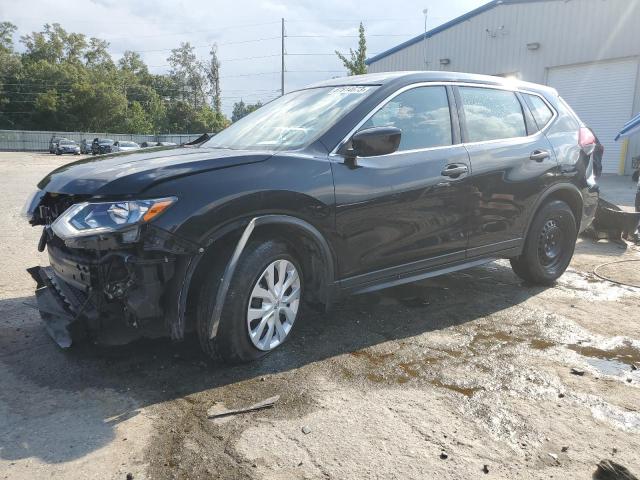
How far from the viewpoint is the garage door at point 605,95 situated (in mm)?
18172

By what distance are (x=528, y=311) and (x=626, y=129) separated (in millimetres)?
6131

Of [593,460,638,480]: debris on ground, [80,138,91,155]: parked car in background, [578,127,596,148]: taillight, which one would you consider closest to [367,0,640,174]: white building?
[578,127,596,148]: taillight

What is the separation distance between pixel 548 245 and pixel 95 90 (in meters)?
68.6

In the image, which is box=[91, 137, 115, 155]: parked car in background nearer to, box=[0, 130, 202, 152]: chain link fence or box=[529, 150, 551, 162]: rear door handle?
box=[0, 130, 202, 152]: chain link fence

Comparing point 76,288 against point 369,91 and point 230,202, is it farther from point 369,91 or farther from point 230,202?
point 369,91

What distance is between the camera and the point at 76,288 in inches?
121

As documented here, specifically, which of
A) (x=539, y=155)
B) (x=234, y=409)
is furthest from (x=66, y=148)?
(x=234, y=409)

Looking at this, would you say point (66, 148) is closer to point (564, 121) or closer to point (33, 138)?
point (33, 138)

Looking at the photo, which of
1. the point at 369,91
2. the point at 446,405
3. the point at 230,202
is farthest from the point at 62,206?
the point at 446,405

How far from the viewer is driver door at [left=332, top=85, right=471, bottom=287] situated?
11.7 feet

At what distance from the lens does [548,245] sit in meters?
5.12

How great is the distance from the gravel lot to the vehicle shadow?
0.04ft

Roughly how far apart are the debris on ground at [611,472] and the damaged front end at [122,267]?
2.13 meters

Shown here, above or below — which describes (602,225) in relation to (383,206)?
below
